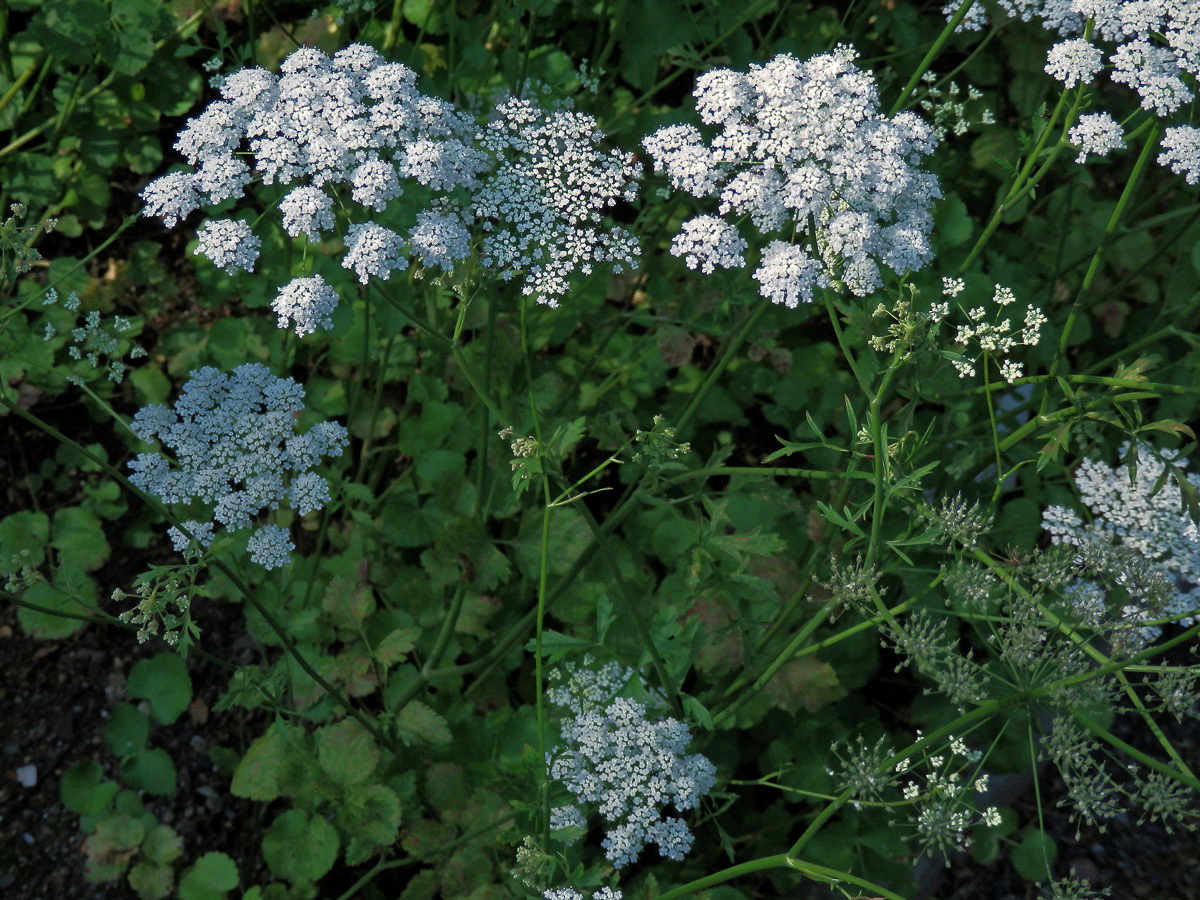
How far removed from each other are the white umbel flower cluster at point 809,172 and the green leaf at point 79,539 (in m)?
3.12

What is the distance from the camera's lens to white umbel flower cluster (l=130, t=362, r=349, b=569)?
130 inches

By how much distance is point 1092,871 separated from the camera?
545 centimetres

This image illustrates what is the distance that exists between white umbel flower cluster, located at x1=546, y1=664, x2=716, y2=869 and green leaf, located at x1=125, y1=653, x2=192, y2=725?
1931 mm

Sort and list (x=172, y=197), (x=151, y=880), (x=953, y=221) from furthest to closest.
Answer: (x=953, y=221) < (x=151, y=880) < (x=172, y=197)

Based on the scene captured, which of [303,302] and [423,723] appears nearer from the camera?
[303,302]

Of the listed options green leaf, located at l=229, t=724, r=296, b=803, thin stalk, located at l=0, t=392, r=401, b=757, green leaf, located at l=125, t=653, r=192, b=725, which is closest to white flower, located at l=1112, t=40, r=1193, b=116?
thin stalk, located at l=0, t=392, r=401, b=757

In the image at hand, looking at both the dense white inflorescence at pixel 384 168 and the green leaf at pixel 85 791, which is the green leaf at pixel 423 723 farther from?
the dense white inflorescence at pixel 384 168

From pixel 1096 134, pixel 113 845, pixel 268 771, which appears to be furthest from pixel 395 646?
pixel 1096 134

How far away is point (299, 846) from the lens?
13.5 ft

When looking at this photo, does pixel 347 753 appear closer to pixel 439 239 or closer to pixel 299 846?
pixel 299 846

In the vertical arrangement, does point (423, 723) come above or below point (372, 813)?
above

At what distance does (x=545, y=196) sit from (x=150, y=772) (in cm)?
298

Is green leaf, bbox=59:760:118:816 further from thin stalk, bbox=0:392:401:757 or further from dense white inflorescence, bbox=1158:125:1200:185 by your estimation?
dense white inflorescence, bbox=1158:125:1200:185

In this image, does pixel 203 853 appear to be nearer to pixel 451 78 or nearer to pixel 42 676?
pixel 42 676
